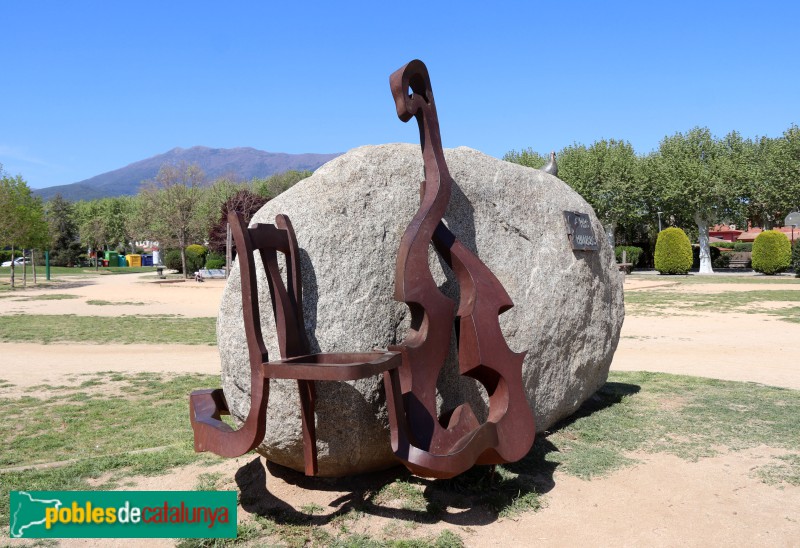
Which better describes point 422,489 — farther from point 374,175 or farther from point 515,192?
point 515,192

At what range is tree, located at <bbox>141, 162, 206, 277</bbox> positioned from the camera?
35.7 meters

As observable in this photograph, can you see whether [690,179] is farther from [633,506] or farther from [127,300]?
[633,506]

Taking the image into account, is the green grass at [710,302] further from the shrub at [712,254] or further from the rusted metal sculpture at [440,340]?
the shrub at [712,254]

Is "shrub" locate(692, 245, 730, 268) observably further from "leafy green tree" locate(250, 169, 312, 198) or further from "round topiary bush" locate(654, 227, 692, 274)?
"leafy green tree" locate(250, 169, 312, 198)

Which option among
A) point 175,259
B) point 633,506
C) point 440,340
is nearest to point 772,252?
point 175,259

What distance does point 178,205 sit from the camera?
117 ft

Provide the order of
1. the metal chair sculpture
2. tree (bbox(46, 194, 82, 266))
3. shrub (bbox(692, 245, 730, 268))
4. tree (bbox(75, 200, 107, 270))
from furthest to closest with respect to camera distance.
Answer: tree (bbox(75, 200, 107, 270)) < tree (bbox(46, 194, 82, 266)) < shrub (bbox(692, 245, 730, 268)) < the metal chair sculpture

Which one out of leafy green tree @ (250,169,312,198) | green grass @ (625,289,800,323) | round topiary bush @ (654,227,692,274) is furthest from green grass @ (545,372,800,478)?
leafy green tree @ (250,169,312,198)

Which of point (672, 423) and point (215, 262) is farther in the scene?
point (215, 262)

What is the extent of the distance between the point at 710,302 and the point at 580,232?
1622 centimetres

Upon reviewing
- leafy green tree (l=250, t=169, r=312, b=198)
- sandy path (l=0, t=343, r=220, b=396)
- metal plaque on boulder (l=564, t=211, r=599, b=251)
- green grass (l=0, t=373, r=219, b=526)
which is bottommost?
green grass (l=0, t=373, r=219, b=526)

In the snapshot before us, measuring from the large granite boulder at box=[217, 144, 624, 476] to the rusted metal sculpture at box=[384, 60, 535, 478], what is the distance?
0.33 meters

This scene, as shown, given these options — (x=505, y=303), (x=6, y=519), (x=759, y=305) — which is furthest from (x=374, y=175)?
(x=759, y=305)

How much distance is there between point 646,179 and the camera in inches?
1566
